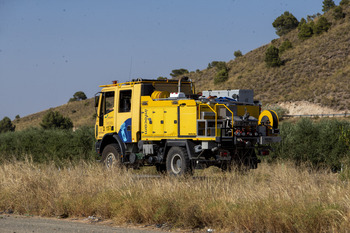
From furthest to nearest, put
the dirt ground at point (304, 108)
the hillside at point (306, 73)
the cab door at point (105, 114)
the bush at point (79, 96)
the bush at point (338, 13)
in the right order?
the bush at point (79, 96) → the bush at point (338, 13) → the hillside at point (306, 73) → the dirt ground at point (304, 108) → the cab door at point (105, 114)

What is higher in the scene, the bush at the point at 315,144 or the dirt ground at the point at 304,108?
the dirt ground at the point at 304,108

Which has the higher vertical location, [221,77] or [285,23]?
[285,23]

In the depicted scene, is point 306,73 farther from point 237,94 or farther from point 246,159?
point 246,159

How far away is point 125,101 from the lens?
18.5 meters

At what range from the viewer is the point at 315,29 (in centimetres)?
7625

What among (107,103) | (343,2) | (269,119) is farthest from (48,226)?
(343,2)

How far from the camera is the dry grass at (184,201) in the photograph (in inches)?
355

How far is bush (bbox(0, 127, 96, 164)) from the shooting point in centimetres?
2750

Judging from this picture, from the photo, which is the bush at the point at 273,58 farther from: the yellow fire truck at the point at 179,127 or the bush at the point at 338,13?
the yellow fire truck at the point at 179,127

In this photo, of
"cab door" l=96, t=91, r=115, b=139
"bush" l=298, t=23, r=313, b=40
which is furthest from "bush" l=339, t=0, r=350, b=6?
"cab door" l=96, t=91, r=115, b=139

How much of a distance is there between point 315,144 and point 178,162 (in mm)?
7239

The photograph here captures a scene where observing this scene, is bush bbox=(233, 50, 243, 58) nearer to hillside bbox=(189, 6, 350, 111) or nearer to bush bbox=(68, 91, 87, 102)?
hillside bbox=(189, 6, 350, 111)

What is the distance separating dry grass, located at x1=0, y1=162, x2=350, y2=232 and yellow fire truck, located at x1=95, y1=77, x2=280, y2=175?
245 cm

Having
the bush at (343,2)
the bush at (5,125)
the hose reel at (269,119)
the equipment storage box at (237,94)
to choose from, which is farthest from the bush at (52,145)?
the bush at (343,2)
